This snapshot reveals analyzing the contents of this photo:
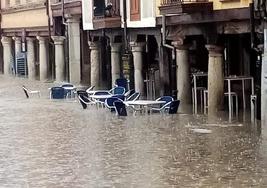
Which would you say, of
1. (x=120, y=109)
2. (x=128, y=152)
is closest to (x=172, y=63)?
(x=120, y=109)

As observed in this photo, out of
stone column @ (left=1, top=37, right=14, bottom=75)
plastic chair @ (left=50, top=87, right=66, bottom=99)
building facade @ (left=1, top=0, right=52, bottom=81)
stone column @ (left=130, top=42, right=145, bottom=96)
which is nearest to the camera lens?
stone column @ (left=130, top=42, right=145, bottom=96)

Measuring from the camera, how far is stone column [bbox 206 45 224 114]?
968 inches

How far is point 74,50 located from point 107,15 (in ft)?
29.1

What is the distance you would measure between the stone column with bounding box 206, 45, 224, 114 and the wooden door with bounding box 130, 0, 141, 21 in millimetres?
6893

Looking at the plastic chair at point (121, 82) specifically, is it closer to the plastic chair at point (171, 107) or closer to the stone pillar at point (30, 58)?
the plastic chair at point (171, 107)

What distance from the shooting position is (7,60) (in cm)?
5828

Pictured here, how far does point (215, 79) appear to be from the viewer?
24719mm

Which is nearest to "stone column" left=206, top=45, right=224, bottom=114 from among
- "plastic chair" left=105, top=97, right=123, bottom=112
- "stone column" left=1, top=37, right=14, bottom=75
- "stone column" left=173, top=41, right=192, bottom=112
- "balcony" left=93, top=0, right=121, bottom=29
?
"stone column" left=173, top=41, right=192, bottom=112

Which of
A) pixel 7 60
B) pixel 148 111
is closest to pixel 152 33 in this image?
pixel 148 111

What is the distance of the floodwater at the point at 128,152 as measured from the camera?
1366 centimetres

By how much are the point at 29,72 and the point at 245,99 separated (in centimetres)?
2831

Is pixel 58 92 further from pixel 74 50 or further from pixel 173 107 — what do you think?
pixel 173 107

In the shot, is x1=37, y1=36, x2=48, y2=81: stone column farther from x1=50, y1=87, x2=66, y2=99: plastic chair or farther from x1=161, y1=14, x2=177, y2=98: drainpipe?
x1=161, y1=14, x2=177, y2=98: drainpipe

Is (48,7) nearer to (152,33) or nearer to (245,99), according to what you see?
(152,33)
